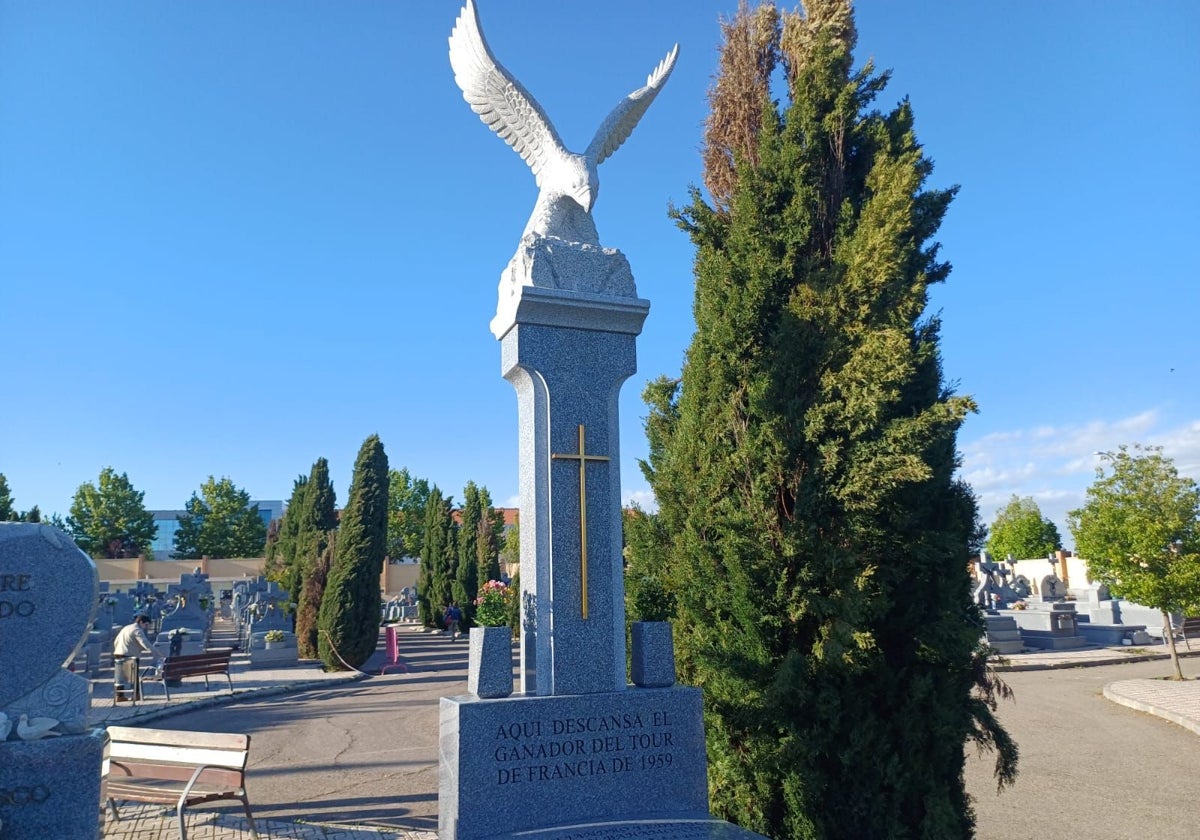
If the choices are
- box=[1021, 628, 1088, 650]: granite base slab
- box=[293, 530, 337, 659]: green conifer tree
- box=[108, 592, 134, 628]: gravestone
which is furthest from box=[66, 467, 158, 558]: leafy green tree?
box=[1021, 628, 1088, 650]: granite base slab

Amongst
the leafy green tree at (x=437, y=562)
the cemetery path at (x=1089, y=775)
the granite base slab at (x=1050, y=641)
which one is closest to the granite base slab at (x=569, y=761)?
the cemetery path at (x=1089, y=775)

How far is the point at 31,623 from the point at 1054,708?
43.7ft

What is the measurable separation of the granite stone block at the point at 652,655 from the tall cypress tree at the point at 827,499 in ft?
1.84

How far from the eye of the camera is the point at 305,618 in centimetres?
1975

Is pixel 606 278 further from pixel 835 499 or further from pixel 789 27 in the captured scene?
pixel 789 27

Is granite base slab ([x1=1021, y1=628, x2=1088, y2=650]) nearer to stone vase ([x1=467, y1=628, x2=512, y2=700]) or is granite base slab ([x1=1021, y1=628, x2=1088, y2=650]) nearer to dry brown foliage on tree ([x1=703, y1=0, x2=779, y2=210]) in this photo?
dry brown foliage on tree ([x1=703, y1=0, x2=779, y2=210])

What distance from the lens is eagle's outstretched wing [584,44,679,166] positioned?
6.11m

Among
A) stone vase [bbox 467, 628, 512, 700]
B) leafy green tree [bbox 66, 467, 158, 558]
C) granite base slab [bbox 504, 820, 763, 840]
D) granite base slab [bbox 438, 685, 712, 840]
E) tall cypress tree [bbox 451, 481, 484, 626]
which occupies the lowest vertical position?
granite base slab [bbox 504, 820, 763, 840]

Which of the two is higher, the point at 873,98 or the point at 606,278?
the point at 873,98

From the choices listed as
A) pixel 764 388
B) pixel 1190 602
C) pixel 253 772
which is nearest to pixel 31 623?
pixel 764 388

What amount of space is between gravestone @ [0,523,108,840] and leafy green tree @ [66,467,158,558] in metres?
59.9

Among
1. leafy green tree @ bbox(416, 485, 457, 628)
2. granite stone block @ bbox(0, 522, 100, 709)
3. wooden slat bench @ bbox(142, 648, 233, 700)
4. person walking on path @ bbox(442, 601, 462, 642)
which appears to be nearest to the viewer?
granite stone block @ bbox(0, 522, 100, 709)

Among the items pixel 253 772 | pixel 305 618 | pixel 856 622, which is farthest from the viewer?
pixel 305 618

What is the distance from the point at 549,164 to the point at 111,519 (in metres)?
62.3
